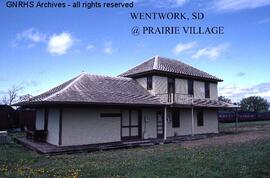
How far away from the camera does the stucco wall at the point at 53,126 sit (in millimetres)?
16516

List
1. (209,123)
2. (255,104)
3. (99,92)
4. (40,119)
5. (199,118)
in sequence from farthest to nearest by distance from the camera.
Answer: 1. (255,104)
2. (209,123)
3. (199,118)
4. (40,119)
5. (99,92)

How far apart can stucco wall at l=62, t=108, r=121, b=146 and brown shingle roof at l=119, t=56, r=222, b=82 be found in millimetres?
5188

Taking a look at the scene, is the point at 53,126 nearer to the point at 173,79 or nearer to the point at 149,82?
the point at 149,82

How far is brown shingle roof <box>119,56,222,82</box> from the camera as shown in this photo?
22.2m

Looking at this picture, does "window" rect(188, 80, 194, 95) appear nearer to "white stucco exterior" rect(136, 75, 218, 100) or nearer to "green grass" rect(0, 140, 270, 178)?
"white stucco exterior" rect(136, 75, 218, 100)

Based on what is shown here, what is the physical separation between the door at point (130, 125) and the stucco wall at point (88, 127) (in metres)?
0.78

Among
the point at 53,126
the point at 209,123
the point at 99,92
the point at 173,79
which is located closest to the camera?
the point at 53,126

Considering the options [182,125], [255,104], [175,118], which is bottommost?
[182,125]

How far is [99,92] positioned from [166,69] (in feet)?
21.0

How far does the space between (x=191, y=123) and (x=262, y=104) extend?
62388 millimetres

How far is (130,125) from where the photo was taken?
778 inches

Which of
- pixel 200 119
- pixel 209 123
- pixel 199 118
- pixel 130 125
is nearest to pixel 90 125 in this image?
pixel 130 125

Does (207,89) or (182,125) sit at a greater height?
(207,89)

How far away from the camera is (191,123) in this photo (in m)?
24.2
